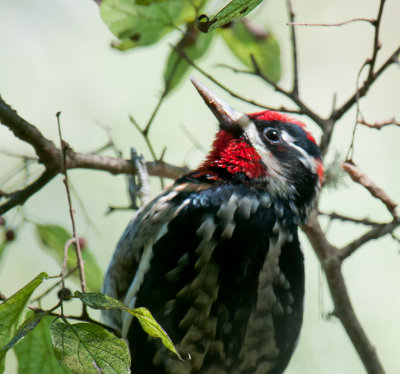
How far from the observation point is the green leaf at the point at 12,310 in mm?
1291

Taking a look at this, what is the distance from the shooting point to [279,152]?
2496mm

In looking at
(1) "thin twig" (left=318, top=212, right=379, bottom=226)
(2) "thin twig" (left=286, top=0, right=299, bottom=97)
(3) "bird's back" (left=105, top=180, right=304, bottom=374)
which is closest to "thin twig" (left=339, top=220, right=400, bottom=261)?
(1) "thin twig" (left=318, top=212, right=379, bottom=226)

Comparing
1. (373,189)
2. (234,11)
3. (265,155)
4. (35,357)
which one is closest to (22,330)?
(35,357)

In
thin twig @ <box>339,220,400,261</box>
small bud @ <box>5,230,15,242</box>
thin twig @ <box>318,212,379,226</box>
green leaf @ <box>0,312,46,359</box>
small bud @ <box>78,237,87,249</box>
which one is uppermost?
thin twig @ <box>318,212,379,226</box>

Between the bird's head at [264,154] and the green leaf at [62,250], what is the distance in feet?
1.95

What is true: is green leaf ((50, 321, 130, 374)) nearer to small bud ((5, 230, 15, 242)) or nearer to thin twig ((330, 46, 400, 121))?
small bud ((5, 230, 15, 242))

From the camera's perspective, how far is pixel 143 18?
2145mm

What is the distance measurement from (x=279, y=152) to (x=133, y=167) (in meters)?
0.61

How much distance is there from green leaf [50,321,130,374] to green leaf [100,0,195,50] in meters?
1.20

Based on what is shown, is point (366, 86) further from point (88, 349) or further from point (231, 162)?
point (88, 349)

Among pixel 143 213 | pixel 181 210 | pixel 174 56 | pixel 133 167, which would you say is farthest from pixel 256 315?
pixel 174 56

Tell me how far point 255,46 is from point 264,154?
0.43 m

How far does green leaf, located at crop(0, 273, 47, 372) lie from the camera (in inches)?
50.8

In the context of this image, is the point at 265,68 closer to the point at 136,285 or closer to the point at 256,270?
the point at 256,270
